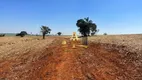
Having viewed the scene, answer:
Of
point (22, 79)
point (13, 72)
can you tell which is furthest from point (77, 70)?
point (13, 72)

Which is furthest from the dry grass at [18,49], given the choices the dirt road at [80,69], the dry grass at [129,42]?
the dry grass at [129,42]

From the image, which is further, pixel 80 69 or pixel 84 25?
pixel 84 25

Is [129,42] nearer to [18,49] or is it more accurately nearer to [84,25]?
[18,49]

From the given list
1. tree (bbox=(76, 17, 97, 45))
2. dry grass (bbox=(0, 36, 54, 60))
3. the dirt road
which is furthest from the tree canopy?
the dirt road

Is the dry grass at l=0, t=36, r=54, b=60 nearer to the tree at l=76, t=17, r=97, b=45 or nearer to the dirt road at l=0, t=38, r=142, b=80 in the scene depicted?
the dirt road at l=0, t=38, r=142, b=80

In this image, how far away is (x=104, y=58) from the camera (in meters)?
16.0

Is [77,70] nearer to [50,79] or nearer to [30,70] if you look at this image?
[50,79]

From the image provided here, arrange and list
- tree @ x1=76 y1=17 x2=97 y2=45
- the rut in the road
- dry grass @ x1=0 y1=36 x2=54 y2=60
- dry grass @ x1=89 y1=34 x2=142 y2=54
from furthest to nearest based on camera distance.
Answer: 1. tree @ x1=76 y1=17 x2=97 y2=45
2. dry grass @ x1=0 y1=36 x2=54 y2=60
3. dry grass @ x1=89 y1=34 x2=142 y2=54
4. the rut in the road

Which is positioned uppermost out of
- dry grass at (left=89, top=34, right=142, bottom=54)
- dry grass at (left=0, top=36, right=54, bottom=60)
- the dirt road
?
dry grass at (left=89, top=34, right=142, bottom=54)

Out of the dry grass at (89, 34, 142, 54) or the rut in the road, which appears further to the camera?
the dry grass at (89, 34, 142, 54)

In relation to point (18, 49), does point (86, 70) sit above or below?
below

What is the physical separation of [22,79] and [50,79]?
85.9 inches

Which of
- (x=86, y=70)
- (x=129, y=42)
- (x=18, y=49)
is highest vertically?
(x=129, y=42)

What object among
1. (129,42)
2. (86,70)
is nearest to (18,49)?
(129,42)
